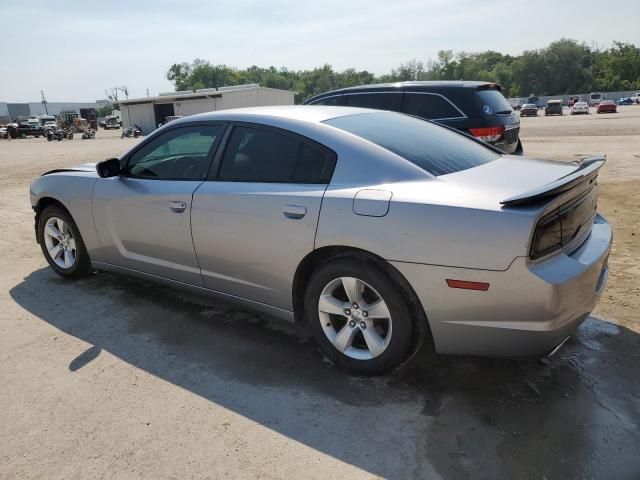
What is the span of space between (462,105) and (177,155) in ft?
14.8

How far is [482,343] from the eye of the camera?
262 centimetres

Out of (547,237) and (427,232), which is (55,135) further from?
(547,237)

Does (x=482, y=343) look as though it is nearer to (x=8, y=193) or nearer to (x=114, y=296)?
(x=114, y=296)

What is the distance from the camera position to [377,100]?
7.70 m

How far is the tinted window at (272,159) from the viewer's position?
123 inches

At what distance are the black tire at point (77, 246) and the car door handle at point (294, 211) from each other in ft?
8.02

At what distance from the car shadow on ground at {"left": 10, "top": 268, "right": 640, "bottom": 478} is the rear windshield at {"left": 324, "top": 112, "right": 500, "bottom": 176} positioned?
1.24 meters

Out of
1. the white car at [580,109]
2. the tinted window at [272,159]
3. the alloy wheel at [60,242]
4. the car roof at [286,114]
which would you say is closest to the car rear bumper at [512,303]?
the tinted window at [272,159]

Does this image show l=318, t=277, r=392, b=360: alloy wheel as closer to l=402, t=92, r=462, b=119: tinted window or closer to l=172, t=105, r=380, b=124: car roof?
l=172, t=105, r=380, b=124: car roof

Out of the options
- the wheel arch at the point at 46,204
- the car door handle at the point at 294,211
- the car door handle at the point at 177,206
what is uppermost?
the car door handle at the point at 294,211

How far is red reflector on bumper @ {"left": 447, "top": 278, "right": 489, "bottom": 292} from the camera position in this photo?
8.15 ft

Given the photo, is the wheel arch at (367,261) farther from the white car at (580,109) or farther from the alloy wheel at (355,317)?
the white car at (580,109)

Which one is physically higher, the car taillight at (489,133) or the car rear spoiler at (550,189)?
the car rear spoiler at (550,189)

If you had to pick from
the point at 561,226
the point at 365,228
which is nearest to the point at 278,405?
the point at 365,228
